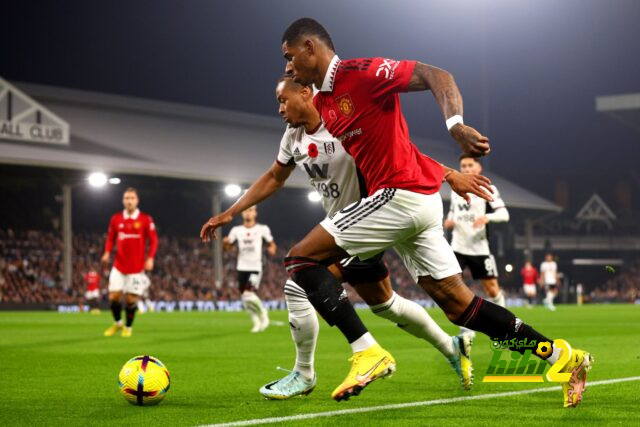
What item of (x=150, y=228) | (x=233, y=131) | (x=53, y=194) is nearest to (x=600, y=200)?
(x=233, y=131)

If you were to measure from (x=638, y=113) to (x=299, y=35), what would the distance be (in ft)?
134

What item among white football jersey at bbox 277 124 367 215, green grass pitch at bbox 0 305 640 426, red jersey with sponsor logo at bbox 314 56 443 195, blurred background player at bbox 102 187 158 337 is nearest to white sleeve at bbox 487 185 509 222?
green grass pitch at bbox 0 305 640 426

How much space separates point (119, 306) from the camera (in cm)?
1577

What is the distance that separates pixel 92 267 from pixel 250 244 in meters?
19.3

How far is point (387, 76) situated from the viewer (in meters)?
5.07

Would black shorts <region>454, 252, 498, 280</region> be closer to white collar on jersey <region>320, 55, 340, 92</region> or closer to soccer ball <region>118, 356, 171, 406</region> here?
soccer ball <region>118, 356, 171, 406</region>

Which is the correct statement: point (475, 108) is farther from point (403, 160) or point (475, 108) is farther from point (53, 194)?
point (403, 160)

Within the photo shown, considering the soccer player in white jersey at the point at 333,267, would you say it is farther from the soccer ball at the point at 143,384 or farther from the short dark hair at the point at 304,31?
the short dark hair at the point at 304,31

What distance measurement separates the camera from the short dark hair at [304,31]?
17.4ft

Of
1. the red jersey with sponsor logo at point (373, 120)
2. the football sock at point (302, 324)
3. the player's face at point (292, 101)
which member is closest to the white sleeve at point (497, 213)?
the player's face at point (292, 101)

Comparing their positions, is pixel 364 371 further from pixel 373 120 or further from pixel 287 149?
pixel 287 149

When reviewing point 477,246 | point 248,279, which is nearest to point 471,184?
point 477,246

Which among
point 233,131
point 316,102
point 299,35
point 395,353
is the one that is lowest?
point 395,353

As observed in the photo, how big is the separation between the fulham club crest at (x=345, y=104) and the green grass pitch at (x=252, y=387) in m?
1.66
